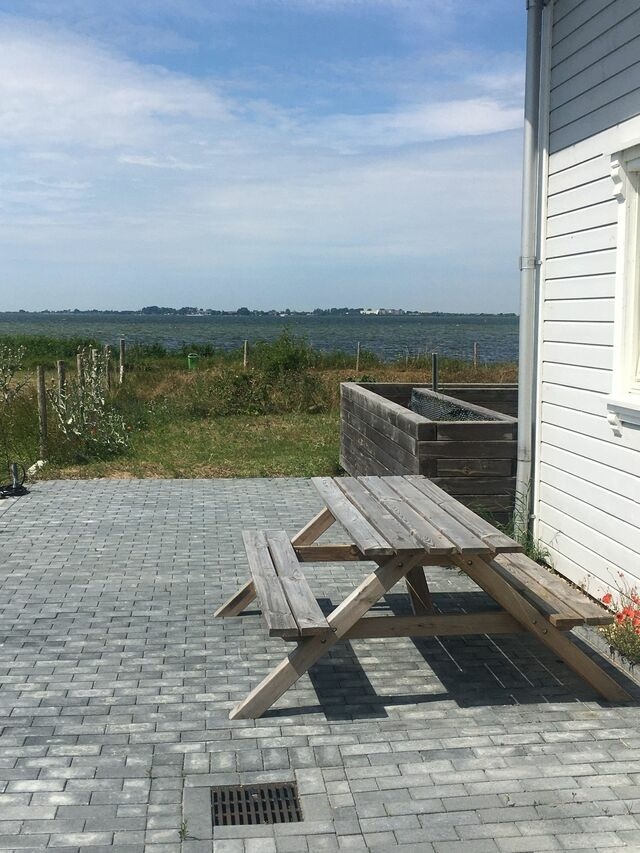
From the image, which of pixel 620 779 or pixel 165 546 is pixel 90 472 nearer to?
pixel 165 546

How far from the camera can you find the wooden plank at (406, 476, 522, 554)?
4207 mm

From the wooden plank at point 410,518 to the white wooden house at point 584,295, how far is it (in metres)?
1.39

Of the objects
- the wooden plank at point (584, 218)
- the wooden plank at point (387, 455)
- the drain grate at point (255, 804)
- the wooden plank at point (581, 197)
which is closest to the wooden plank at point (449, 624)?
the drain grate at point (255, 804)

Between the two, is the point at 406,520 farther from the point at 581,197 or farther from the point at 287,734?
the point at 581,197

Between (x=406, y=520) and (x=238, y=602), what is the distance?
1.54 metres

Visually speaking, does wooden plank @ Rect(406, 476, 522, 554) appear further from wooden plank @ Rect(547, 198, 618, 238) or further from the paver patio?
wooden plank @ Rect(547, 198, 618, 238)

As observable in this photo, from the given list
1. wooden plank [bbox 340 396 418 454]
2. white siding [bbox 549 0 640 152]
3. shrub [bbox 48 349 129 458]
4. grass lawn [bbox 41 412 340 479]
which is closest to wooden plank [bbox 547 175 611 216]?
white siding [bbox 549 0 640 152]

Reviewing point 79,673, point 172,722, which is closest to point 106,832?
point 172,722

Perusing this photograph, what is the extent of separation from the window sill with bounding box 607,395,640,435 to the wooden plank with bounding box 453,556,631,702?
154cm

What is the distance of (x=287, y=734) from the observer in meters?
4.13

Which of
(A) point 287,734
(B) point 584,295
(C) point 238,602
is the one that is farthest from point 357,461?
(A) point 287,734

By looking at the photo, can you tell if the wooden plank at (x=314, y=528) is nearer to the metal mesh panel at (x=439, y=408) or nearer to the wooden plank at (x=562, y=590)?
the wooden plank at (x=562, y=590)

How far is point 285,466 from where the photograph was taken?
1203 cm

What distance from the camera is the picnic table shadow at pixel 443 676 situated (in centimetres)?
450
